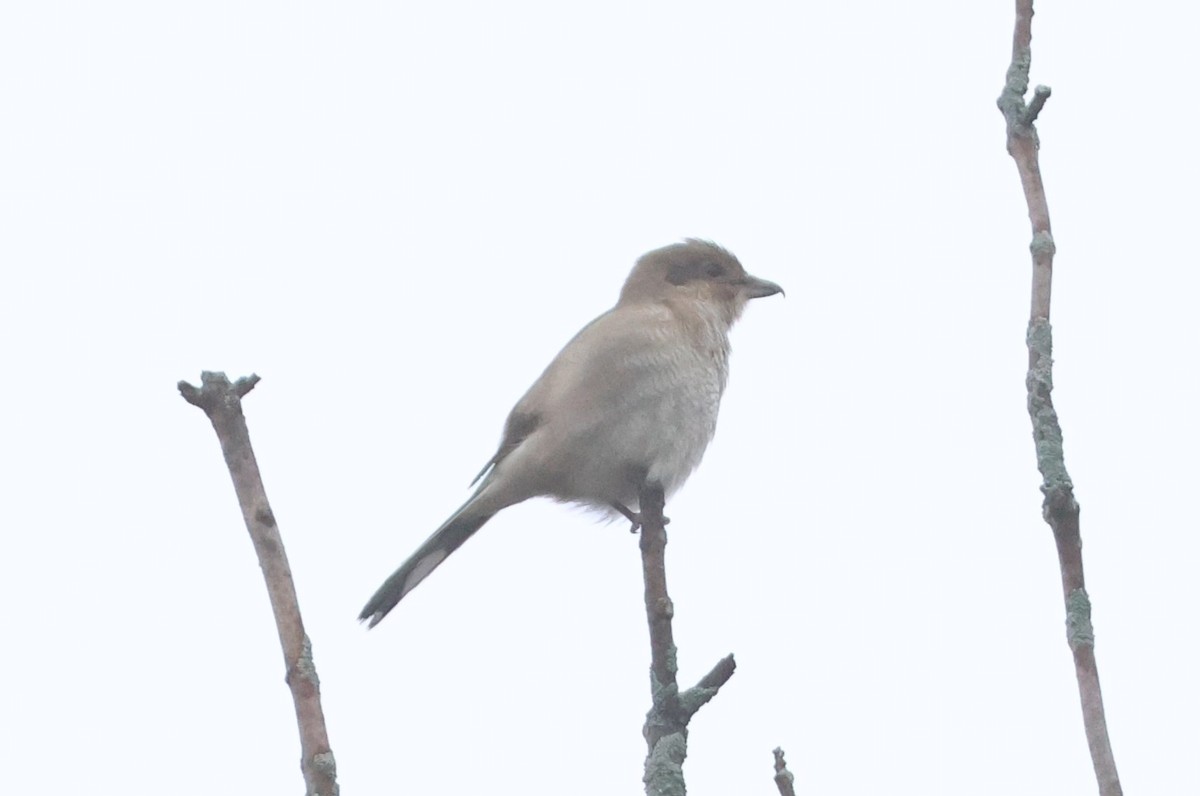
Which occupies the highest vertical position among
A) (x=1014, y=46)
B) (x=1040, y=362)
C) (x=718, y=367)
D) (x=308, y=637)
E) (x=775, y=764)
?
(x=718, y=367)

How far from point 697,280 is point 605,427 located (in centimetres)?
119

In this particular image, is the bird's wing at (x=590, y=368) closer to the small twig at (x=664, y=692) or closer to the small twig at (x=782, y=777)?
the small twig at (x=664, y=692)

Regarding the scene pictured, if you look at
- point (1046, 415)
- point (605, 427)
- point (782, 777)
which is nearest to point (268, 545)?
point (782, 777)

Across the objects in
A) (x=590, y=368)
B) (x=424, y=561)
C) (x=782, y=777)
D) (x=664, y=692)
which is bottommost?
(x=782, y=777)

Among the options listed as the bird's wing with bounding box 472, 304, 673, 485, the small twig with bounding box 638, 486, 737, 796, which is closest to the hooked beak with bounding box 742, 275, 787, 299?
the bird's wing with bounding box 472, 304, 673, 485

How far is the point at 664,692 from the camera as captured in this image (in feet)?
10.1

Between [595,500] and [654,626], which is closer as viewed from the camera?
[654,626]

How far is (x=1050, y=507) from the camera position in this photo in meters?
2.12

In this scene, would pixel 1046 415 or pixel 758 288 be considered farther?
pixel 758 288

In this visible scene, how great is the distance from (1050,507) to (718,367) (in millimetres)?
2957

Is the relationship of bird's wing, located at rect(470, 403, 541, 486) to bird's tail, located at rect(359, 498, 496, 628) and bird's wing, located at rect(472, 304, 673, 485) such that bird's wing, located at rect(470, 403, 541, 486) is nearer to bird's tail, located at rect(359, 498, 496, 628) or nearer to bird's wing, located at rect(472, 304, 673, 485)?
bird's wing, located at rect(472, 304, 673, 485)

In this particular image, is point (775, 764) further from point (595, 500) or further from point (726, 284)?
point (726, 284)

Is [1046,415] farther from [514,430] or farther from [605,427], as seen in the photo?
[514,430]

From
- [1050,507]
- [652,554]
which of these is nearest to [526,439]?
[652,554]
